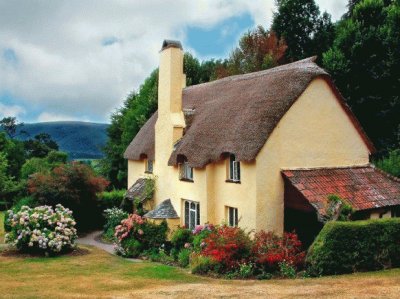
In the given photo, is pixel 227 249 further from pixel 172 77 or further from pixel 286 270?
pixel 172 77

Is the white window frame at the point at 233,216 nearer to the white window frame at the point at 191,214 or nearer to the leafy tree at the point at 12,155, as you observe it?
the white window frame at the point at 191,214

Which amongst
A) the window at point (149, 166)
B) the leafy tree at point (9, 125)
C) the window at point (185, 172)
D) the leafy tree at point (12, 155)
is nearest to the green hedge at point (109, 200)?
the window at point (149, 166)

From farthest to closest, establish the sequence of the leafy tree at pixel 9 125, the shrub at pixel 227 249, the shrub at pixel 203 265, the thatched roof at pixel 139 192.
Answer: the leafy tree at pixel 9 125, the thatched roof at pixel 139 192, the shrub at pixel 203 265, the shrub at pixel 227 249

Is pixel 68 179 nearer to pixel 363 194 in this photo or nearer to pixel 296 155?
pixel 296 155

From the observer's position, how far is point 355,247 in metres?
16.8

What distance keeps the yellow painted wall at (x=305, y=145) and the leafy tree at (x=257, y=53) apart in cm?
2287

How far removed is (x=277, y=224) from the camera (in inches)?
818

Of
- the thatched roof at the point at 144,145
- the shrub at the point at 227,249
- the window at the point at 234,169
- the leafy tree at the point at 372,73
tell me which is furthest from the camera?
the leafy tree at the point at 372,73

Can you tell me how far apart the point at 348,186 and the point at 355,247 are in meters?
4.89

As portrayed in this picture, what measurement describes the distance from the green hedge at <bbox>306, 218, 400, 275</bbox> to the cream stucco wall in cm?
401

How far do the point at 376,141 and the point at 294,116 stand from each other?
15930 millimetres

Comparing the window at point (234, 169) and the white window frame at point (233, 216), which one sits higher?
the window at point (234, 169)

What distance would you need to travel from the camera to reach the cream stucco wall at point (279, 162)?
20.5 metres

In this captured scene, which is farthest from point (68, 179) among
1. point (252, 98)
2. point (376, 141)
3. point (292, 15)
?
point (292, 15)
